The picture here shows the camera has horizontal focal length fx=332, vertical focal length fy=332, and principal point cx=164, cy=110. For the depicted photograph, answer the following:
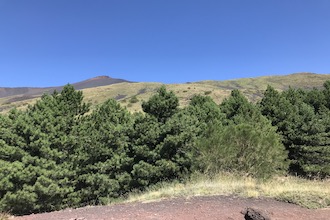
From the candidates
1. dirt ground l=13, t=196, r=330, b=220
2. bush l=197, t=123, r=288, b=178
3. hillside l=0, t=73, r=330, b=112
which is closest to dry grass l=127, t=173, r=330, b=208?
dirt ground l=13, t=196, r=330, b=220

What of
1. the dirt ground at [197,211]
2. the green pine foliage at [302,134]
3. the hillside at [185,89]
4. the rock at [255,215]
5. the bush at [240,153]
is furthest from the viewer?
the hillside at [185,89]

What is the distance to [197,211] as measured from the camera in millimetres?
7543

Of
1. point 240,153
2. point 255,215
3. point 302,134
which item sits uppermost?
point 255,215

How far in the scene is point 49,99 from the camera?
73.5 feet

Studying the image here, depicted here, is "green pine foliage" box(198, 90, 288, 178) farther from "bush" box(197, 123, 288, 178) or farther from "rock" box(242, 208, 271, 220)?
"rock" box(242, 208, 271, 220)

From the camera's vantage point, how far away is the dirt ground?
720 centimetres

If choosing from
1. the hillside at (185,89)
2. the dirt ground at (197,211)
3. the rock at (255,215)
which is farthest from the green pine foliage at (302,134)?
the hillside at (185,89)

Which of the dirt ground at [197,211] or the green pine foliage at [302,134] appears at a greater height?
the dirt ground at [197,211]

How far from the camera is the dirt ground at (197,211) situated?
7195 millimetres

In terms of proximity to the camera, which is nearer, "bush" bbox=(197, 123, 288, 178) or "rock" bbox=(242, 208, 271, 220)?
"rock" bbox=(242, 208, 271, 220)

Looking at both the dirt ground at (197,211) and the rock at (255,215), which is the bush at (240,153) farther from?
the rock at (255,215)

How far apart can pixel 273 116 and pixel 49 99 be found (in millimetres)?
17970

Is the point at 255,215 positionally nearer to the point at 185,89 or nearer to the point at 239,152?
the point at 239,152

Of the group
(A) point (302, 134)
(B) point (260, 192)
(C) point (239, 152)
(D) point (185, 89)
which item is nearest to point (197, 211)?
(B) point (260, 192)
